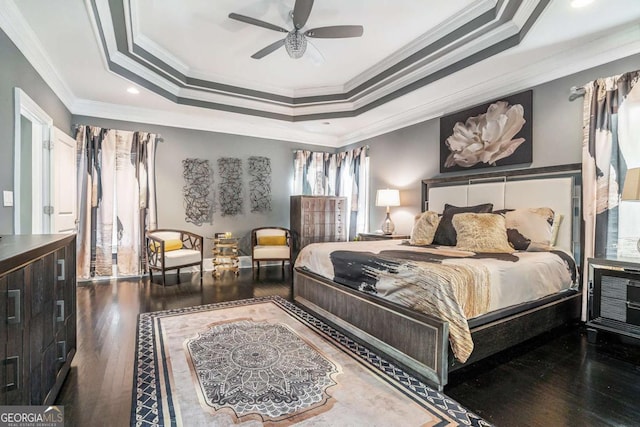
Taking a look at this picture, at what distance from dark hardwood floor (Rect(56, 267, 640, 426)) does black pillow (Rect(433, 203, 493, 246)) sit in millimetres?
1248

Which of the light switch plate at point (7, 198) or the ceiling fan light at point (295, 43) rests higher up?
the ceiling fan light at point (295, 43)

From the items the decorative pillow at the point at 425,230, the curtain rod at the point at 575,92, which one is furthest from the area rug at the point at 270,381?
the curtain rod at the point at 575,92

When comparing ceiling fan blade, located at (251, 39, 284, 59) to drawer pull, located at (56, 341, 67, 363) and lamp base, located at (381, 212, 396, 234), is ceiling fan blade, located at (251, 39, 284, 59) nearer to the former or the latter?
drawer pull, located at (56, 341, 67, 363)

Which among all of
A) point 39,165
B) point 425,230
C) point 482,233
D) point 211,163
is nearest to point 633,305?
point 482,233

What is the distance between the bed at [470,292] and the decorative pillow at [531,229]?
4.5 inches

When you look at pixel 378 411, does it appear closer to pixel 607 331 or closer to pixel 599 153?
pixel 607 331

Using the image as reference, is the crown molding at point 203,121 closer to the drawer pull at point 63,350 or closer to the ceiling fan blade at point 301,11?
the ceiling fan blade at point 301,11

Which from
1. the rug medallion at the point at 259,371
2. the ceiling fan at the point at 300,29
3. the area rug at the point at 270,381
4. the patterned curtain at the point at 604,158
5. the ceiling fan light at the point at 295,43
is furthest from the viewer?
the ceiling fan light at the point at 295,43

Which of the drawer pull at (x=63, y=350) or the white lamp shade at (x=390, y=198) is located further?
the white lamp shade at (x=390, y=198)

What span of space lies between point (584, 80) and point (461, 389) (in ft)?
10.5

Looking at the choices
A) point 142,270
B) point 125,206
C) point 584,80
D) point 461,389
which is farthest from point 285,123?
point 461,389

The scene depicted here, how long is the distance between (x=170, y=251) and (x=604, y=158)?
5.35m

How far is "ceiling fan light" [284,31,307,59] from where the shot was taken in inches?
117

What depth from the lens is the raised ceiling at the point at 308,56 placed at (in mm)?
2639
